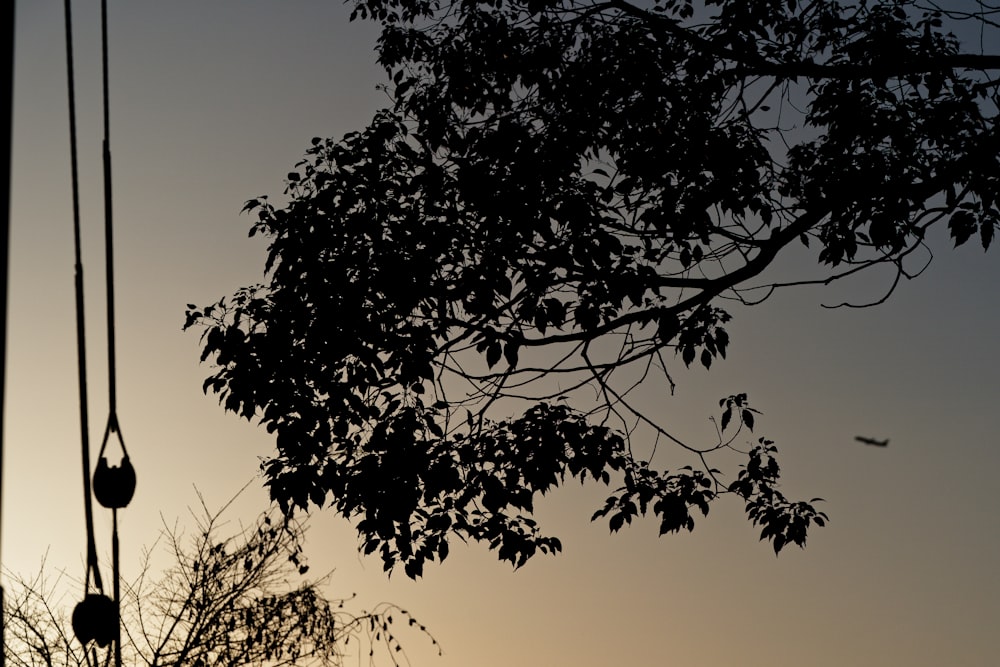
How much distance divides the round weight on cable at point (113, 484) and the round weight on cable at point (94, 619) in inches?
16.0

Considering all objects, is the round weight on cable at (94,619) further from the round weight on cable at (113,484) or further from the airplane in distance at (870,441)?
the airplane in distance at (870,441)

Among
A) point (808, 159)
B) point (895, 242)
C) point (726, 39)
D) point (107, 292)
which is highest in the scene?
point (726, 39)

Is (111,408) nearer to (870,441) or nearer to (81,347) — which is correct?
(81,347)

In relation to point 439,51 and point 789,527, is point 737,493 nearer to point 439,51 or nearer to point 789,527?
point 789,527

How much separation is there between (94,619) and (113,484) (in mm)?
584

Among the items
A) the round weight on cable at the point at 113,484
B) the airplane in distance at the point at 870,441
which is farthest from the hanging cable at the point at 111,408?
the airplane in distance at the point at 870,441

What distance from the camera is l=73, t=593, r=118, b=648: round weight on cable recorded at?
194 inches

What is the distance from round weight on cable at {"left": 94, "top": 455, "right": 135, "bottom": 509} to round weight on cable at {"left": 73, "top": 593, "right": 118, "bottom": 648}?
0.41m

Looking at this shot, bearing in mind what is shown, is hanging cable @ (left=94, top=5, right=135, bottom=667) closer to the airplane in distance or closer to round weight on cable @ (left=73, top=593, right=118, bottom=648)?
round weight on cable @ (left=73, top=593, right=118, bottom=648)

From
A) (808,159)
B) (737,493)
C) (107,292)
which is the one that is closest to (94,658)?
(737,493)

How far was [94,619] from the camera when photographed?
4.91 metres

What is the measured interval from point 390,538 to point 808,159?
4.92m

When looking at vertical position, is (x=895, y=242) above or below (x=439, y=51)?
below

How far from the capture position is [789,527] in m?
10.6
